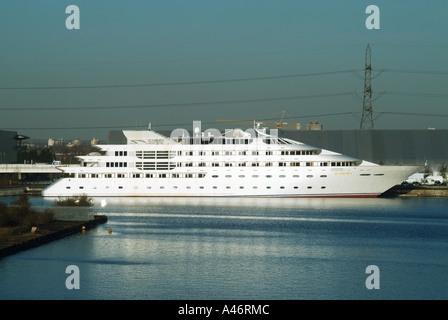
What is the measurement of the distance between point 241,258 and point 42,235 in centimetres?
983

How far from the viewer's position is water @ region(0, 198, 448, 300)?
68.7 ft

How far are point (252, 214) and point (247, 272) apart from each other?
828 inches

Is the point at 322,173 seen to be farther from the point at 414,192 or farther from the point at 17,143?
the point at 17,143

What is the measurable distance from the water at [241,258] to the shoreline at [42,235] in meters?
0.45

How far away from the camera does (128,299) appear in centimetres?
1966

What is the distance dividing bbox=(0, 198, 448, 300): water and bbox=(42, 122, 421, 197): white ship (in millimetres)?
12365

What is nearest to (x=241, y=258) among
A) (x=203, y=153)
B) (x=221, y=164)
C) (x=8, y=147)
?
(x=221, y=164)

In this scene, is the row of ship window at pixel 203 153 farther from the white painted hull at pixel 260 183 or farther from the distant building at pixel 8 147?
the distant building at pixel 8 147

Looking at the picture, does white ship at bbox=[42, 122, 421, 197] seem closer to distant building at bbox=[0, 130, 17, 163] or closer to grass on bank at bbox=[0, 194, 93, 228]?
grass on bank at bbox=[0, 194, 93, 228]

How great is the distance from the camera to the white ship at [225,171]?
188ft

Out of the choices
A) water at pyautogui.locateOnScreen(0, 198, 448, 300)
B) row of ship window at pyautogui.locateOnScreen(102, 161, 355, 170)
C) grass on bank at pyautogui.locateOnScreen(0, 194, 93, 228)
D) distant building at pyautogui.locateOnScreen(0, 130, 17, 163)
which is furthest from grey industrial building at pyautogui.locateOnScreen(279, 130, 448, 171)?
grass on bank at pyautogui.locateOnScreen(0, 194, 93, 228)

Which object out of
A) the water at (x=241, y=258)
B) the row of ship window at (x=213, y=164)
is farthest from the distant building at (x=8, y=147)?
the water at (x=241, y=258)

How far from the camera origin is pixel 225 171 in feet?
190

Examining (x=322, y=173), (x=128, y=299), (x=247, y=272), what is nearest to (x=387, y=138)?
(x=322, y=173)
